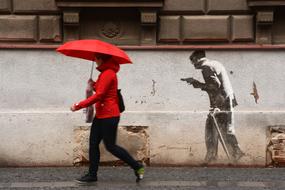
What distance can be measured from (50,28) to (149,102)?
170 centimetres

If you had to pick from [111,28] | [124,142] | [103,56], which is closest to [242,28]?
[111,28]

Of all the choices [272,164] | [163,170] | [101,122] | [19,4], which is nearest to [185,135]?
[163,170]

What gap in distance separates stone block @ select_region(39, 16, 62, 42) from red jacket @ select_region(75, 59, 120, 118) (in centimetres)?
165

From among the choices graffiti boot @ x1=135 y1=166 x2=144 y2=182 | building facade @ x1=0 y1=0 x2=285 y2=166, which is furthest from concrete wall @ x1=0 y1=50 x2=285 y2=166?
graffiti boot @ x1=135 y1=166 x2=144 y2=182

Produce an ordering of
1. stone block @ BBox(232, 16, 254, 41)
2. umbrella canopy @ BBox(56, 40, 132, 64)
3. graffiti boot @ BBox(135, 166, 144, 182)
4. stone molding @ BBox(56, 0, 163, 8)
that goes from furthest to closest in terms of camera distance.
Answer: stone block @ BBox(232, 16, 254, 41) → stone molding @ BBox(56, 0, 163, 8) → graffiti boot @ BBox(135, 166, 144, 182) → umbrella canopy @ BBox(56, 40, 132, 64)

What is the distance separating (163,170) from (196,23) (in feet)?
6.79

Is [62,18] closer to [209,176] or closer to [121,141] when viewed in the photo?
[121,141]

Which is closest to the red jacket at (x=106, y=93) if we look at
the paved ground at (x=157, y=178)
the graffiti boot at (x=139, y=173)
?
the graffiti boot at (x=139, y=173)

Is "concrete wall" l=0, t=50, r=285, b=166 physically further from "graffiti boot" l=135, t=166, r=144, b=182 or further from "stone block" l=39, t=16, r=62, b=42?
"graffiti boot" l=135, t=166, r=144, b=182

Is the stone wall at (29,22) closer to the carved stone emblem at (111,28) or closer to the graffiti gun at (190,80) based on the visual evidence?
the carved stone emblem at (111,28)

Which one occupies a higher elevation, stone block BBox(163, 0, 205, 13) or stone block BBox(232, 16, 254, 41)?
stone block BBox(163, 0, 205, 13)

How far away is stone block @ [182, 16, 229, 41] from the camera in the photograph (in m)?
9.10

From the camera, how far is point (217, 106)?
9.14 meters

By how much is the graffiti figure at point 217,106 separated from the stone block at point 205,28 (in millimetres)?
227
